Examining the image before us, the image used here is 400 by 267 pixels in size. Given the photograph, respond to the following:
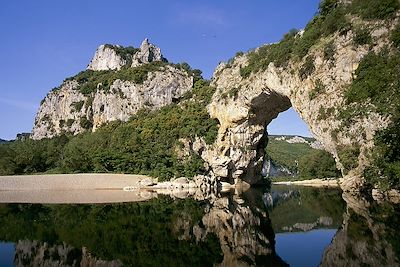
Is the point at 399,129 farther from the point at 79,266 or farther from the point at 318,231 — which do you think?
the point at 79,266

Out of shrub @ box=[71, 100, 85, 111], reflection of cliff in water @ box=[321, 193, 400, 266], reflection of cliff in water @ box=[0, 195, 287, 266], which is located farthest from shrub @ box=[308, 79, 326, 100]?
shrub @ box=[71, 100, 85, 111]

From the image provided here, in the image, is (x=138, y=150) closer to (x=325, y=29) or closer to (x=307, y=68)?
(x=307, y=68)

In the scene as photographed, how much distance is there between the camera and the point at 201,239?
13508 millimetres

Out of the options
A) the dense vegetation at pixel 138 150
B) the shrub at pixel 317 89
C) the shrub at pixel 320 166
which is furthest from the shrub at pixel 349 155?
the shrub at pixel 320 166

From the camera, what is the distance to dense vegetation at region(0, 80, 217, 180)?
51.5 metres

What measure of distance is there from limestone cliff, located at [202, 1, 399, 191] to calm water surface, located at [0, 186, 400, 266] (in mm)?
10421

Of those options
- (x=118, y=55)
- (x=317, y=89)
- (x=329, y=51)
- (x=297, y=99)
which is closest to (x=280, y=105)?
(x=297, y=99)

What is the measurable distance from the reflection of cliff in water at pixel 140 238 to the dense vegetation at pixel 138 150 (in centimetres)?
2979

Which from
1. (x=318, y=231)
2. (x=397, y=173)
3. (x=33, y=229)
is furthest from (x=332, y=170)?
(x=33, y=229)

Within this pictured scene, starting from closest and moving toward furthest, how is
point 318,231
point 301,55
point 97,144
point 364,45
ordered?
point 318,231
point 364,45
point 301,55
point 97,144

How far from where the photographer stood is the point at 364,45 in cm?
2944

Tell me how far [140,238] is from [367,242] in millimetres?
7672

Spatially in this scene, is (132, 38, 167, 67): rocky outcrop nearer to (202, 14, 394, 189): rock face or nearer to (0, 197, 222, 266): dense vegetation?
(202, 14, 394, 189): rock face

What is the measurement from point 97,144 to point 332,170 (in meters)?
41.4
